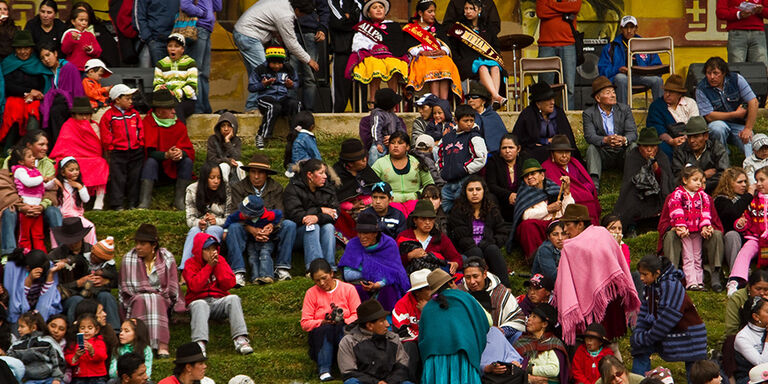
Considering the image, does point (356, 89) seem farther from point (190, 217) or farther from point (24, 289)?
point (24, 289)

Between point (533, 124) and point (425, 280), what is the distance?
389 centimetres

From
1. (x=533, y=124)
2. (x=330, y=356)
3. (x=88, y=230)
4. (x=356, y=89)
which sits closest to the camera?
(x=330, y=356)

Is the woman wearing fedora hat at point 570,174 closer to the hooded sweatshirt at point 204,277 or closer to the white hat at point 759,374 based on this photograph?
the white hat at point 759,374

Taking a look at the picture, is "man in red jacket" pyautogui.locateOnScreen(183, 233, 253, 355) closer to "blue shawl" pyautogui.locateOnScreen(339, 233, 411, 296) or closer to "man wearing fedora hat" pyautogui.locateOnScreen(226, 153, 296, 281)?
"man wearing fedora hat" pyautogui.locateOnScreen(226, 153, 296, 281)

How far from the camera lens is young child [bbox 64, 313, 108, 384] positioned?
1274cm

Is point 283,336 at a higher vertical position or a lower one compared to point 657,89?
lower

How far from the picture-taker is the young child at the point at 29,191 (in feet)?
48.2

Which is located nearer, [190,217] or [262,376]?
[262,376]

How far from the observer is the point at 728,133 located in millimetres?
17391

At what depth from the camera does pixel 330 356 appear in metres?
13.1

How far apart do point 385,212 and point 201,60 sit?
162 inches

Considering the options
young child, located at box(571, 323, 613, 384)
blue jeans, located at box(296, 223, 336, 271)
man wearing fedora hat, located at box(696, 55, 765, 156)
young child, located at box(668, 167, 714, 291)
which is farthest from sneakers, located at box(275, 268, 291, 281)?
man wearing fedora hat, located at box(696, 55, 765, 156)

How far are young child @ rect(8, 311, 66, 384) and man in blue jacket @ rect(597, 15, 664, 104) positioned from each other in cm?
880

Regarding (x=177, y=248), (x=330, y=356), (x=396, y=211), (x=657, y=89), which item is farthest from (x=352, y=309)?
(x=657, y=89)
